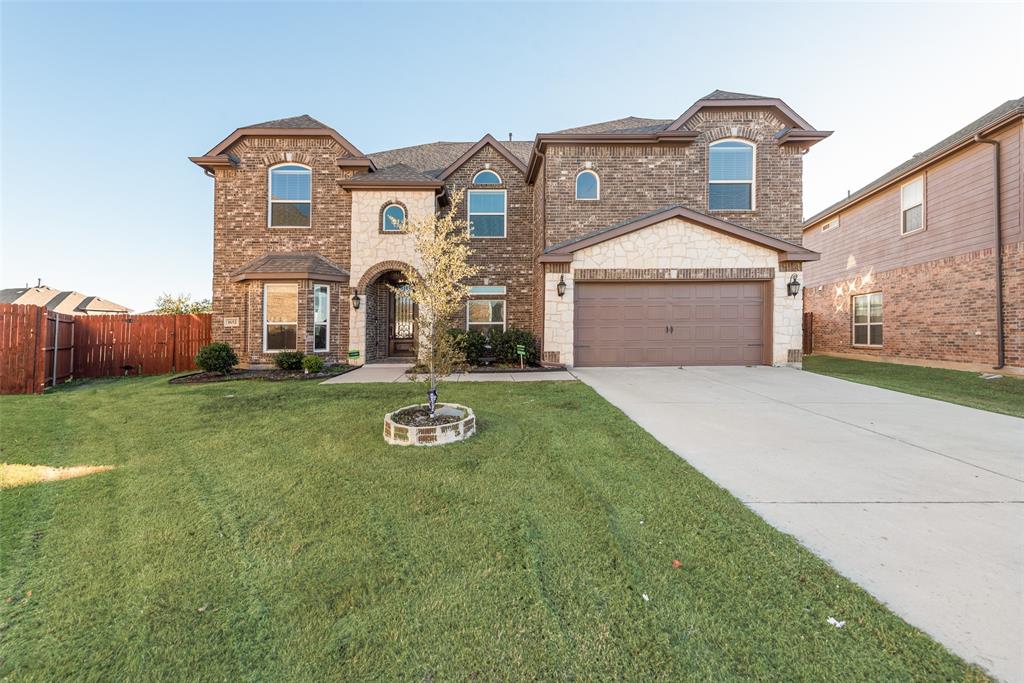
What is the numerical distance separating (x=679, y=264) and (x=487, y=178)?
6.66 meters

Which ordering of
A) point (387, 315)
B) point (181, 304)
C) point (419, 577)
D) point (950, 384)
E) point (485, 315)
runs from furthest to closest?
point (181, 304) → point (387, 315) → point (485, 315) → point (950, 384) → point (419, 577)

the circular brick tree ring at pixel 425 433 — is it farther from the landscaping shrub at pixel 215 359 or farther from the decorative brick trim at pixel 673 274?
the landscaping shrub at pixel 215 359

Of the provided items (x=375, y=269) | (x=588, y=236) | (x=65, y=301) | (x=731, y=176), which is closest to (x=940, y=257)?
(x=731, y=176)

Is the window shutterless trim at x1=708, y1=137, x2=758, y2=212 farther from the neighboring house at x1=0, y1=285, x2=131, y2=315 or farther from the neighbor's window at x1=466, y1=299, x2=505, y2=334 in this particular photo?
the neighboring house at x1=0, y1=285, x2=131, y2=315

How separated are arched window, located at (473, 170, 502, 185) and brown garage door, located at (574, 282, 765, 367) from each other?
4.99 m

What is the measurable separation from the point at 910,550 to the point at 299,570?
12.0 ft

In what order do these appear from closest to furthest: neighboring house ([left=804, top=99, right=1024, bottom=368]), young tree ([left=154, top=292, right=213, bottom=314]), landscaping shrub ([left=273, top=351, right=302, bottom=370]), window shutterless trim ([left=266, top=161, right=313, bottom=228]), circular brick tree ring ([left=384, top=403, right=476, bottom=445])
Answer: circular brick tree ring ([left=384, top=403, right=476, bottom=445]), neighboring house ([left=804, top=99, right=1024, bottom=368]), landscaping shrub ([left=273, top=351, right=302, bottom=370]), window shutterless trim ([left=266, top=161, right=313, bottom=228]), young tree ([left=154, top=292, right=213, bottom=314])

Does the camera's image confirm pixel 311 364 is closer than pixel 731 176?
Yes

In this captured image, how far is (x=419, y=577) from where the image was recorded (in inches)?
82.0

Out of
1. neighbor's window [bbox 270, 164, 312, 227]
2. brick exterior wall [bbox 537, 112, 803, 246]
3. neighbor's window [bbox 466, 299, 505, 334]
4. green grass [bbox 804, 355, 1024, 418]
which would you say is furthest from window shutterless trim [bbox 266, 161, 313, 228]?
green grass [bbox 804, 355, 1024, 418]

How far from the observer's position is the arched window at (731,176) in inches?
430

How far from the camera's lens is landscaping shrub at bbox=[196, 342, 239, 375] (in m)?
8.96

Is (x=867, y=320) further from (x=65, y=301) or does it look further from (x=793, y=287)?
(x=65, y=301)

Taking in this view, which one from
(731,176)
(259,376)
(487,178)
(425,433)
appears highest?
(487,178)
